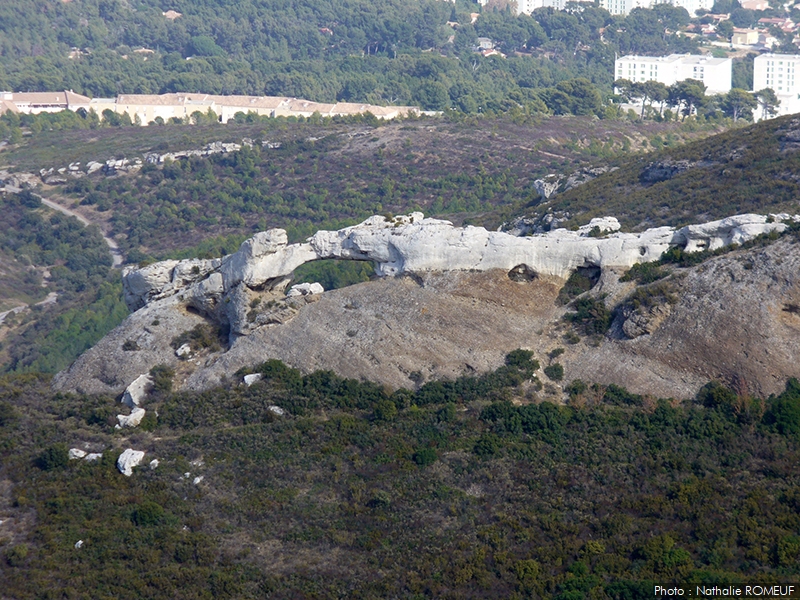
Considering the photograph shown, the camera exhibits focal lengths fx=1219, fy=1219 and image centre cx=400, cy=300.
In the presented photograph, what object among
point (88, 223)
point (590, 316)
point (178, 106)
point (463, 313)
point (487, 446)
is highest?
point (463, 313)

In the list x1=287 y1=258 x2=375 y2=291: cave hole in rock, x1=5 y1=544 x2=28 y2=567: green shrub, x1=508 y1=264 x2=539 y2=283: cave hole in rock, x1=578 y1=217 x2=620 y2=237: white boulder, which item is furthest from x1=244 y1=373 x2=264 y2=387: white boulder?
x1=287 y1=258 x2=375 y2=291: cave hole in rock

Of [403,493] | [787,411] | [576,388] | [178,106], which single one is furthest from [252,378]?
[178,106]

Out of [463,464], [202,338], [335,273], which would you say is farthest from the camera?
[335,273]

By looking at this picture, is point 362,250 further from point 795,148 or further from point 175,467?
point 795,148

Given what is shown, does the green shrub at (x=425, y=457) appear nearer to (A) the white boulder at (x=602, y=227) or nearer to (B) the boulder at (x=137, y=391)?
(B) the boulder at (x=137, y=391)

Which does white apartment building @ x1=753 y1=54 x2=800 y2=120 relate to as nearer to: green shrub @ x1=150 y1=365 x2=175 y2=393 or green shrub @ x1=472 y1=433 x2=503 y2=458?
green shrub @ x1=150 y1=365 x2=175 y2=393

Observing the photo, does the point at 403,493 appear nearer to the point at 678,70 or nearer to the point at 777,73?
the point at 678,70

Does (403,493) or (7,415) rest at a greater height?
(7,415)

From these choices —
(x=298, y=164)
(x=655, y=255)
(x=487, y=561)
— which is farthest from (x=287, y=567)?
(x=298, y=164)
